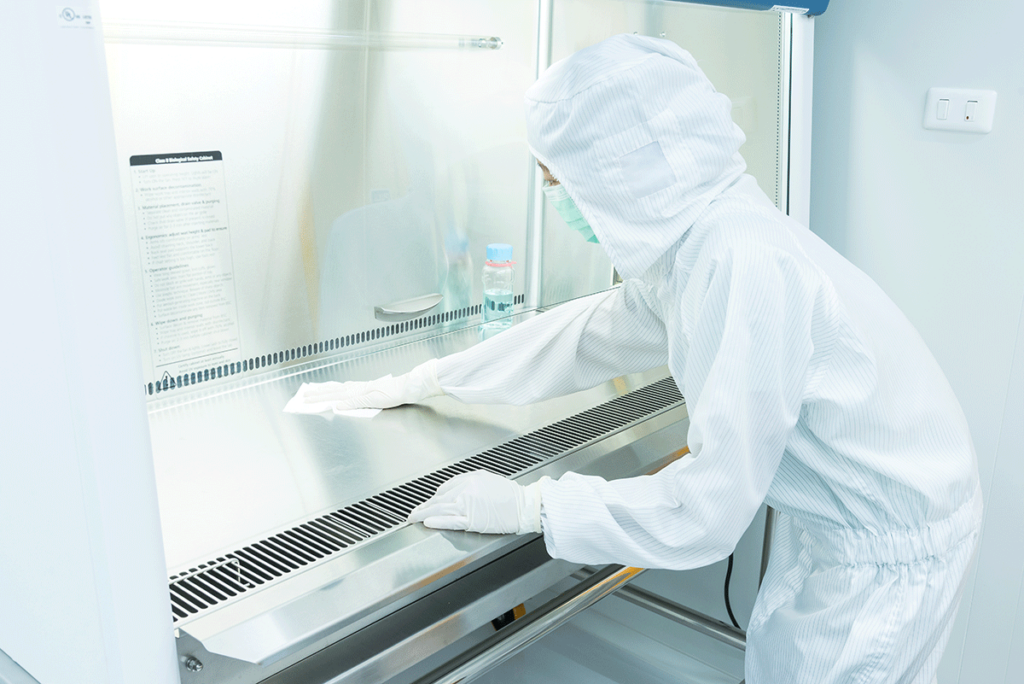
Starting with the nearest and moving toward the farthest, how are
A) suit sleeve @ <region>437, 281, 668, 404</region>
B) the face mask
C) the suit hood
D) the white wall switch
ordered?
1. the suit hood
2. the face mask
3. suit sleeve @ <region>437, 281, 668, 404</region>
4. the white wall switch

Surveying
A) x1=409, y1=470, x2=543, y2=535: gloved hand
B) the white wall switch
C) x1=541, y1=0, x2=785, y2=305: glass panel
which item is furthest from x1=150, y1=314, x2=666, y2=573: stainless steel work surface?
the white wall switch

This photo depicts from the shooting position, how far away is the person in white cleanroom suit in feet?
3.08

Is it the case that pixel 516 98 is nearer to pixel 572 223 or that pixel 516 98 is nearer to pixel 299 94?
pixel 299 94

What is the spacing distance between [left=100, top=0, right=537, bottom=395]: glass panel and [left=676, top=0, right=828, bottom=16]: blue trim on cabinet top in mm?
462

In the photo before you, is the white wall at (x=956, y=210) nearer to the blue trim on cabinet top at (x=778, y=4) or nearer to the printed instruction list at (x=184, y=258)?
the blue trim on cabinet top at (x=778, y=4)

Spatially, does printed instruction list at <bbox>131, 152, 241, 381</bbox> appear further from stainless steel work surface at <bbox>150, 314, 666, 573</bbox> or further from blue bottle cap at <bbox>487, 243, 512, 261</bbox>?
blue bottle cap at <bbox>487, 243, 512, 261</bbox>

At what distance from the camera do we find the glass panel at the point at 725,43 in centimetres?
166

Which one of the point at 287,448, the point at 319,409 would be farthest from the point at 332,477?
the point at 319,409

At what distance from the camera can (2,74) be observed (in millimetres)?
615

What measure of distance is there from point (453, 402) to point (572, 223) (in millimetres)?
A: 433

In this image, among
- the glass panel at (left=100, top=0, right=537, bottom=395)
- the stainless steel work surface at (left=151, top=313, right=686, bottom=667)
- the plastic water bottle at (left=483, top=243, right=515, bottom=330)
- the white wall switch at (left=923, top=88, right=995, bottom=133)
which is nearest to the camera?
the stainless steel work surface at (left=151, top=313, right=686, bottom=667)

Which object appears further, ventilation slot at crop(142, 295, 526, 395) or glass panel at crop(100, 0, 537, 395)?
ventilation slot at crop(142, 295, 526, 395)

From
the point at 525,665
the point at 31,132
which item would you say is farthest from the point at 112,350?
the point at 525,665

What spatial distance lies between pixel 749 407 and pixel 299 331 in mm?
864
